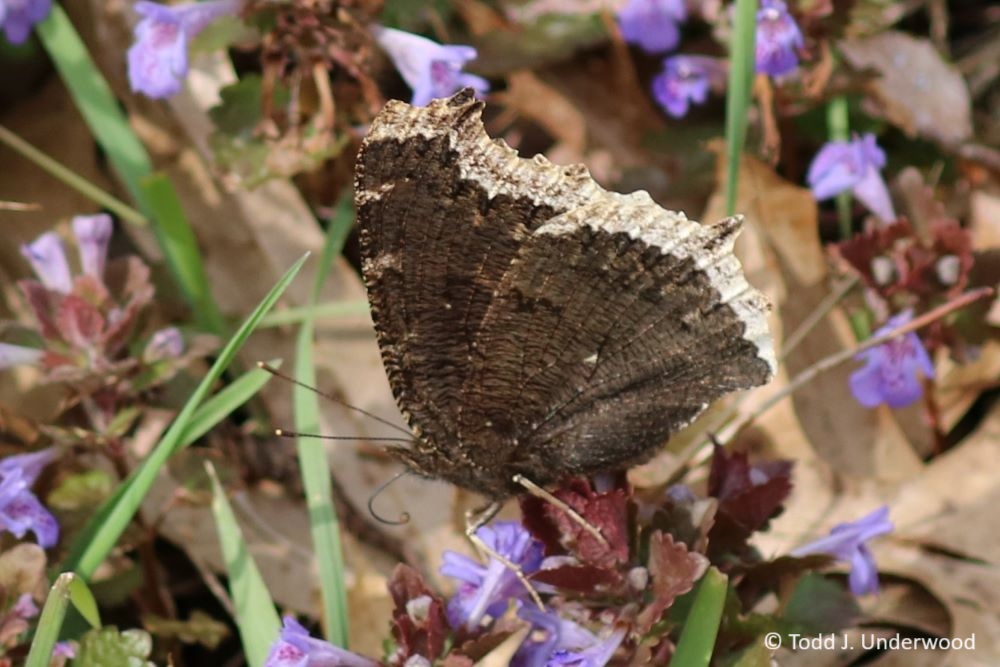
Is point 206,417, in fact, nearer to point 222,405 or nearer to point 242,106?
point 222,405

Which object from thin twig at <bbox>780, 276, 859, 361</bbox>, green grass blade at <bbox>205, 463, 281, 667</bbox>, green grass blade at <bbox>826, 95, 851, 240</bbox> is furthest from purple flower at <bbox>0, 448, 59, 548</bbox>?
green grass blade at <bbox>826, 95, 851, 240</bbox>

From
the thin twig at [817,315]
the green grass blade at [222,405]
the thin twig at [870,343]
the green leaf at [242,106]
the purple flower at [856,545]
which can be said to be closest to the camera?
the purple flower at [856,545]

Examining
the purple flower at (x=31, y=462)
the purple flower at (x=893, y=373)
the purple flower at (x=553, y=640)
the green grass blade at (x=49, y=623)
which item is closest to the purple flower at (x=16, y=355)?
the purple flower at (x=31, y=462)

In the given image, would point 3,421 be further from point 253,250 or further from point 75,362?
point 253,250

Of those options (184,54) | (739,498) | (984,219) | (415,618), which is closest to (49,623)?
(415,618)

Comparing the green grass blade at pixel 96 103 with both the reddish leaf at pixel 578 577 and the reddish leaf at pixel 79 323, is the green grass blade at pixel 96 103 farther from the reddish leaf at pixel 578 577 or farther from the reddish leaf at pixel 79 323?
the reddish leaf at pixel 578 577

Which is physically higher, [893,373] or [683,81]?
[683,81]

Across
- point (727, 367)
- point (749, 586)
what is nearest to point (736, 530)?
point (749, 586)
